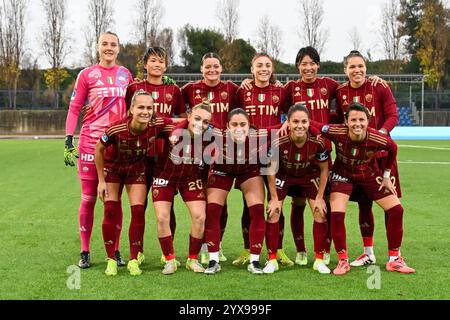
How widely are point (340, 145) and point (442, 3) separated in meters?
40.0

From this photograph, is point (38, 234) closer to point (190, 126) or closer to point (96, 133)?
point (96, 133)

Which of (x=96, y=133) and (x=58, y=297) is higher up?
(x=96, y=133)

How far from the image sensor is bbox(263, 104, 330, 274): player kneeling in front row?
5113 millimetres

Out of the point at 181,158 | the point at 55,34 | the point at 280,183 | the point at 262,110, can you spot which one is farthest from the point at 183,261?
the point at 55,34

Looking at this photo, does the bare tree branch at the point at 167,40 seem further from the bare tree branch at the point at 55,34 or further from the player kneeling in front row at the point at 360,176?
the player kneeling in front row at the point at 360,176

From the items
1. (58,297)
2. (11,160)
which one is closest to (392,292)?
(58,297)

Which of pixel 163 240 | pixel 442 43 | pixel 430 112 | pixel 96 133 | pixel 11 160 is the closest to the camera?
pixel 163 240

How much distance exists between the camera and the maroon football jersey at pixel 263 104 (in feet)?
18.2

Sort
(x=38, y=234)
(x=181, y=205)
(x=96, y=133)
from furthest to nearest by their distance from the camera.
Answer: (x=181, y=205)
(x=38, y=234)
(x=96, y=133)

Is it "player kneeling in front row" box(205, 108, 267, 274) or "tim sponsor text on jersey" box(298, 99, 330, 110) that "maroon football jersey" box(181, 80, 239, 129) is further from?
"tim sponsor text on jersey" box(298, 99, 330, 110)

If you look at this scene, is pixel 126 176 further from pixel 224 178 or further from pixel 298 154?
pixel 298 154

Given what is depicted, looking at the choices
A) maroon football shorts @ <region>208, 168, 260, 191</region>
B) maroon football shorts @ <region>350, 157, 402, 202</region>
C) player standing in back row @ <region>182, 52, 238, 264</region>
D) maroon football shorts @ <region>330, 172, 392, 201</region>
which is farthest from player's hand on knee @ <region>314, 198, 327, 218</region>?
player standing in back row @ <region>182, 52, 238, 264</region>

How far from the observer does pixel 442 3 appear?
41188mm

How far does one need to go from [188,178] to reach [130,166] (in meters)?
0.52
